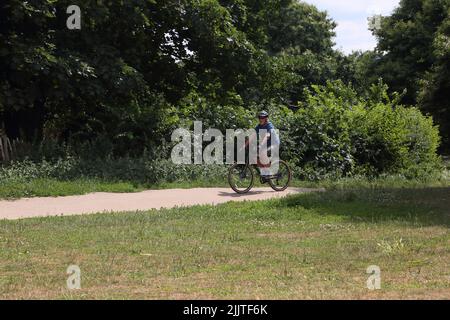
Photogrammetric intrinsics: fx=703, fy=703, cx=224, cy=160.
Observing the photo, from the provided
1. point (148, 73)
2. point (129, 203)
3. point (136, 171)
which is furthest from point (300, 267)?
point (148, 73)

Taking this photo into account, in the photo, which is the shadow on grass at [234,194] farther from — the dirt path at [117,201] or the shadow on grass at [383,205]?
the shadow on grass at [383,205]

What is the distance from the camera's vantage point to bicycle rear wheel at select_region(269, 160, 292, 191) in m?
17.2

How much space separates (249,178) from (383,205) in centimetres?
413

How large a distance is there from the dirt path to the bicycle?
18 centimetres

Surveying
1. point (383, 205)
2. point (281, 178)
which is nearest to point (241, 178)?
point (281, 178)

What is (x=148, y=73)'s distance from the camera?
24.5 metres

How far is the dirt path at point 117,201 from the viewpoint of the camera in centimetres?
1370

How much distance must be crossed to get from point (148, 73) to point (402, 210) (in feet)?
44.3

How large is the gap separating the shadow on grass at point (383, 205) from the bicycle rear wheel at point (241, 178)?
199cm

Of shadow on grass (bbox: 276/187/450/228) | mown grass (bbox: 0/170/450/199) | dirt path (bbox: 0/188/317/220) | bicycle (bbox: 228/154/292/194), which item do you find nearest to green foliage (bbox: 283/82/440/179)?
mown grass (bbox: 0/170/450/199)

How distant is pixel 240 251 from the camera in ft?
29.7

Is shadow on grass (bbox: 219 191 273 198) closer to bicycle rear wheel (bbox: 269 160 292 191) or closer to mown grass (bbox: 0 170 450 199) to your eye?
bicycle rear wheel (bbox: 269 160 292 191)

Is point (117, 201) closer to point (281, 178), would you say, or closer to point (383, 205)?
point (281, 178)
